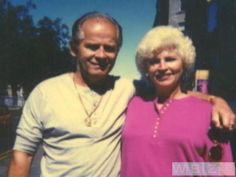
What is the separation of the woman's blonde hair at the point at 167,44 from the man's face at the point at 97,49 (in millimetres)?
215

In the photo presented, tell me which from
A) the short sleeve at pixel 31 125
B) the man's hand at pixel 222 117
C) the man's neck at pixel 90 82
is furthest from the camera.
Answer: the man's neck at pixel 90 82

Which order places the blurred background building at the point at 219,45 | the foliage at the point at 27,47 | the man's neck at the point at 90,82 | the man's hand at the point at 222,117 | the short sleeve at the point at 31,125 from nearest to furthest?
the man's hand at the point at 222,117 < the short sleeve at the point at 31,125 < the man's neck at the point at 90,82 < the blurred background building at the point at 219,45 < the foliage at the point at 27,47

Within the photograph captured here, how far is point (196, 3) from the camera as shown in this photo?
17.5 m

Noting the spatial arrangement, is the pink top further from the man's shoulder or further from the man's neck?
the man's shoulder

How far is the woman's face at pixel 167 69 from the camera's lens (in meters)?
3.32

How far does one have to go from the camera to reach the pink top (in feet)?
10.2

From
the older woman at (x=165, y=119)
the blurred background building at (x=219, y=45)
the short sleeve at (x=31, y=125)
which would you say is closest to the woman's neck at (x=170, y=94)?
the older woman at (x=165, y=119)

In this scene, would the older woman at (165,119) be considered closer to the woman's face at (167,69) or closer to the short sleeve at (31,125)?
the woman's face at (167,69)

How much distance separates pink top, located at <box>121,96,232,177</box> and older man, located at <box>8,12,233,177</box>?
3.0 inches

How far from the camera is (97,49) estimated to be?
326 centimetres

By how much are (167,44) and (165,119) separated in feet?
1.45

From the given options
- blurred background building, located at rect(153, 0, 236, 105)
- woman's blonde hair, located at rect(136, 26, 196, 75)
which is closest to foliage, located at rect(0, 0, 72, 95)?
blurred background building, located at rect(153, 0, 236, 105)

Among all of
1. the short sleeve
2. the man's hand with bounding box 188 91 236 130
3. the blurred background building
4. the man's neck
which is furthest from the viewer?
the blurred background building

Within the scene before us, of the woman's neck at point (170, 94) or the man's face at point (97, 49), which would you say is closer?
the man's face at point (97, 49)
